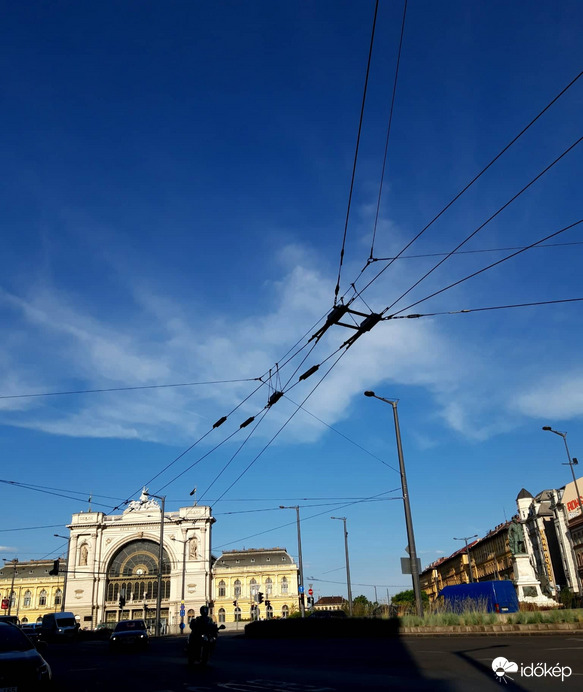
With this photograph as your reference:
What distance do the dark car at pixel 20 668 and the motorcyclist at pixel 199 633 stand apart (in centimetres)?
523

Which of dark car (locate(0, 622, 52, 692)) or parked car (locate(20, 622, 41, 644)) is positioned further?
parked car (locate(20, 622, 41, 644))

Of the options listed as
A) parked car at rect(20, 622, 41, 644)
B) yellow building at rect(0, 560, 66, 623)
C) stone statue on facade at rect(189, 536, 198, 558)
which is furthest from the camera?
yellow building at rect(0, 560, 66, 623)

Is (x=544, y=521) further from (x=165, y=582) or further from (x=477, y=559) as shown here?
(x=165, y=582)

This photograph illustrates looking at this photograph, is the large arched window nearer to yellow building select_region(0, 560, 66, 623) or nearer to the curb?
yellow building select_region(0, 560, 66, 623)

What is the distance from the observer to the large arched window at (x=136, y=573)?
83250mm

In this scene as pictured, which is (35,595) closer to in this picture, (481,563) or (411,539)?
(481,563)

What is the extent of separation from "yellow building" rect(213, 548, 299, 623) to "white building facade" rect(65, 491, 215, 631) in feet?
41.1

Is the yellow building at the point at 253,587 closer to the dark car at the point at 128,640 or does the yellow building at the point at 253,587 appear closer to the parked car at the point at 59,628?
the parked car at the point at 59,628

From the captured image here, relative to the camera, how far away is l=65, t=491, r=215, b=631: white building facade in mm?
82438

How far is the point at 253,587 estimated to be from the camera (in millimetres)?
95938

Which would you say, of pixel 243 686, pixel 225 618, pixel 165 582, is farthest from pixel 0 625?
pixel 225 618

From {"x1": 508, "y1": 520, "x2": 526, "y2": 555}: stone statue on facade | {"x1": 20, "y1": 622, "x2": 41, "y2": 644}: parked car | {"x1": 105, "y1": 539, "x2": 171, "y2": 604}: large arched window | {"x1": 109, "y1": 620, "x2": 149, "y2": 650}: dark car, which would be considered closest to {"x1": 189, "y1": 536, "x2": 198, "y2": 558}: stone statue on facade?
{"x1": 105, "y1": 539, "x2": 171, "y2": 604}: large arched window

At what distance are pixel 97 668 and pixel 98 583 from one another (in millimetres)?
79106

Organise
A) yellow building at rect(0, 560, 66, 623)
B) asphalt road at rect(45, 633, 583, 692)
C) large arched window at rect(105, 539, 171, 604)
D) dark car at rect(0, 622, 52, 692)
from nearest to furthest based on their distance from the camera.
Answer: dark car at rect(0, 622, 52, 692), asphalt road at rect(45, 633, 583, 692), large arched window at rect(105, 539, 171, 604), yellow building at rect(0, 560, 66, 623)
